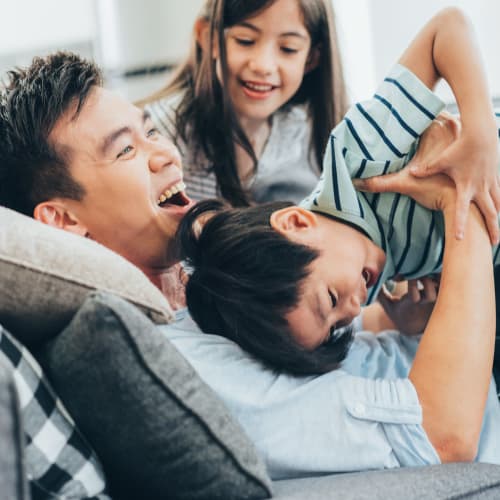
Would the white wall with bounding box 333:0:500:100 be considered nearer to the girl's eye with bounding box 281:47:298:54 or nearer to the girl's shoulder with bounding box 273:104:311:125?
the girl's shoulder with bounding box 273:104:311:125

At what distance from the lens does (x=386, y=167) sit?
46.5 inches

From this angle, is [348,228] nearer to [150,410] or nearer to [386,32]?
[150,410]

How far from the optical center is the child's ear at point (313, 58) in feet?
6.12

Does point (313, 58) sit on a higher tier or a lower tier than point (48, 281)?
higher

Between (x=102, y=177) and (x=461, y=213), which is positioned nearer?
(x=461, y=213)

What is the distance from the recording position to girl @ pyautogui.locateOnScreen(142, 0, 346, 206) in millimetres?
1752

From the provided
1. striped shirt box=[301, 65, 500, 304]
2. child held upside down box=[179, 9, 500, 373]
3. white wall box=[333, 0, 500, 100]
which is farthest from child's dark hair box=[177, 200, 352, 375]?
white wall box=[333, 0, 500, 100]

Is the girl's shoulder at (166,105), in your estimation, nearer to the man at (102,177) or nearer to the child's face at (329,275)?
the man at (102,177)

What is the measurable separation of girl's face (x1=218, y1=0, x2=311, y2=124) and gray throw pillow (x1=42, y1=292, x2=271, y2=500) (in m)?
1.12

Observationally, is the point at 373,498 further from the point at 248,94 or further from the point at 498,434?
the point at 248,94

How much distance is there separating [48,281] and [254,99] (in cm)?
110

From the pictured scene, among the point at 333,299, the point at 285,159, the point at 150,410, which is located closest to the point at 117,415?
the point at 150,410

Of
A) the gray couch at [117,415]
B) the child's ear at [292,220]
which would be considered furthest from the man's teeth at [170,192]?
the gray couch at [117,415]

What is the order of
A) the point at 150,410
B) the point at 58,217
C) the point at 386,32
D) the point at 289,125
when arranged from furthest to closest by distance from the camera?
the point at 386,32 < the point at 289,125 < the point at 58,217 < the point at 150,410
